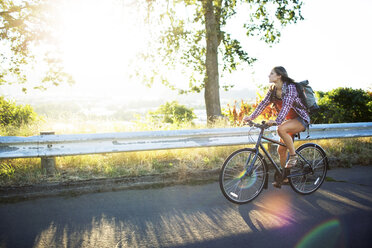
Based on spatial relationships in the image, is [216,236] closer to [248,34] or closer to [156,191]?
[156,191]

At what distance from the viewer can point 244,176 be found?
4254mm

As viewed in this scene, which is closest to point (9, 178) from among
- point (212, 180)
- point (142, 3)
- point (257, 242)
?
point (212, 180)

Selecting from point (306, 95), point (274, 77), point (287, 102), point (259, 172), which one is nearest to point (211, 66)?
point (274, 77)

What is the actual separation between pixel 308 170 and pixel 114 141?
11.2 ft

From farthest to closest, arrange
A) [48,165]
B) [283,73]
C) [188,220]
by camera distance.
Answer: [48,165]
[283,73]
[188,220]

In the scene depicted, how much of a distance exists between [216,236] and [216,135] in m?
2.52

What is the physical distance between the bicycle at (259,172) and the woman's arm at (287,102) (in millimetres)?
221

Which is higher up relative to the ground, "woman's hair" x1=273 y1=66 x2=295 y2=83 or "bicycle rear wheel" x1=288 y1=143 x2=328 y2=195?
"woman's hair" x1=273 y1=66 x2=295 y2=83

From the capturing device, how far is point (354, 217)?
12.5 feet

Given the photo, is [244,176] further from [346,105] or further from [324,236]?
[346,105]

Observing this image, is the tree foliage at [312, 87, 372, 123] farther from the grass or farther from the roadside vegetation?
the grass

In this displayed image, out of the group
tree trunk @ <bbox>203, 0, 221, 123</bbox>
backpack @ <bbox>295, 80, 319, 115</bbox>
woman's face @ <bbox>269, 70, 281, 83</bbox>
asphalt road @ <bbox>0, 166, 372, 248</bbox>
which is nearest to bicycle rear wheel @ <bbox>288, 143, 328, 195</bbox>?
asphalt road @ <bbox>0, 166, 372, 248</bbox>

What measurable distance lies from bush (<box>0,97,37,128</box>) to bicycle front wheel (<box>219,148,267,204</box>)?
804 centimetres

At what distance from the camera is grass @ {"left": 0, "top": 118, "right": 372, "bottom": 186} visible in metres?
4.74
